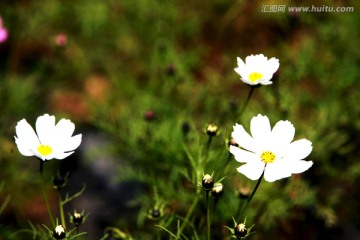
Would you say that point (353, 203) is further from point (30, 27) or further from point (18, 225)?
point (30, 27)

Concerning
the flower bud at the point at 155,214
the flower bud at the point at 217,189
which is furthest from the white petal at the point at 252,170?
the flower bud at the point at 155,214

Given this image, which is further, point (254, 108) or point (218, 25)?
point (218, 25)

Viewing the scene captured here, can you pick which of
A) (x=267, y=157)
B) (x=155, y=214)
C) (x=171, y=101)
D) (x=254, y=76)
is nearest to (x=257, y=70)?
(x=254, y=76)

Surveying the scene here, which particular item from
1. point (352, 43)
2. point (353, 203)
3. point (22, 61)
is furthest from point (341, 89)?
point (22, 61)

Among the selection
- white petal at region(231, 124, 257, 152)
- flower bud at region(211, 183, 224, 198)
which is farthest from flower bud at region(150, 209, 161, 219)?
white petal at region(231, 124, 257, 152)

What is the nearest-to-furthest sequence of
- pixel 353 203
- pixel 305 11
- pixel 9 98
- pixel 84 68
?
pixel 353 203 → pixel 9 98 → pixel 305 11 → pixel 84 68

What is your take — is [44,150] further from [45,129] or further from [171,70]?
[171,70]
